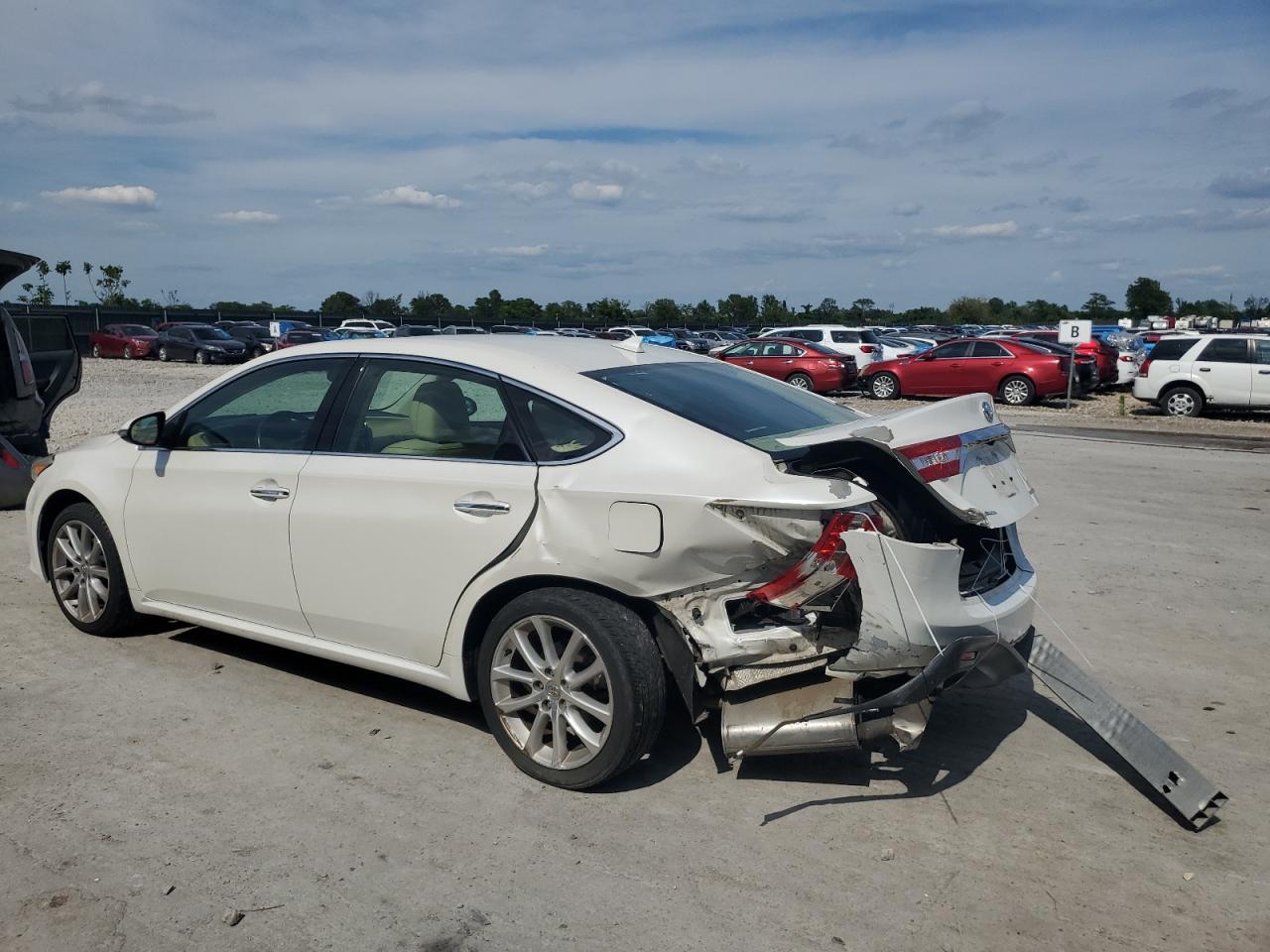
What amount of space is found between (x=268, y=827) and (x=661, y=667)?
1.46 meters

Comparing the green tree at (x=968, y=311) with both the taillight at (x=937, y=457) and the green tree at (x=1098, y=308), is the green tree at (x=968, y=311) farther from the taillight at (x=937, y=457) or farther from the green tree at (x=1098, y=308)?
the taillight at (x=937, y=457)

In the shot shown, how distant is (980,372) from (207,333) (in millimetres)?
31937

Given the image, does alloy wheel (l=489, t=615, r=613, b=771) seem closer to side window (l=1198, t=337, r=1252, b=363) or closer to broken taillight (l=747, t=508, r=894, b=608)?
broken taillight (l=747, t=508, r=894, b=608)

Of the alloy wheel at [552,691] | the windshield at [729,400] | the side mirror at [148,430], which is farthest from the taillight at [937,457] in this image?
the side mirror at [148,430]

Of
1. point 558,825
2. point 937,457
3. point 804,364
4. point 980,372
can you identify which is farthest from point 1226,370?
point 558,825

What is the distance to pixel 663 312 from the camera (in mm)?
91875

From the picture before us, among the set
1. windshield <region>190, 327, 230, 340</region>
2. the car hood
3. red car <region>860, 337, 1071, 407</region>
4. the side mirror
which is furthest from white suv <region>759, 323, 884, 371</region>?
windshield <region>190, 327, 230, 340</region>

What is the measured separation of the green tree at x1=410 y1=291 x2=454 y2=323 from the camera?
239 ft

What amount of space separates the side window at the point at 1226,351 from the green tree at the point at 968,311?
3276 inches

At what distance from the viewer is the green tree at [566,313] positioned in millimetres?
81363

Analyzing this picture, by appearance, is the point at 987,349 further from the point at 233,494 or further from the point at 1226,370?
the point at 233,494

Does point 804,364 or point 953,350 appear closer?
point 953,350

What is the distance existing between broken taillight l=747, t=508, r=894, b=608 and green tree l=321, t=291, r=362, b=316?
243ft

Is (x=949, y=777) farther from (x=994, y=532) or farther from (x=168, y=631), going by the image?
(x=168, y=631)
